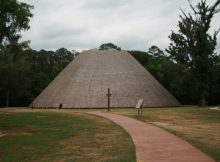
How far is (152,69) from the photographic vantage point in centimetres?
7444

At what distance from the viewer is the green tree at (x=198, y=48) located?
5091 centimetres

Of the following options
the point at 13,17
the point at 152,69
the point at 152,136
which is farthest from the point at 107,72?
the point at 152,136

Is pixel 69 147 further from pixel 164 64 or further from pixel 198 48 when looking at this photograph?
pixel 164 64

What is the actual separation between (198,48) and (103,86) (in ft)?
46.8

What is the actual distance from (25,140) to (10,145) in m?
1.45

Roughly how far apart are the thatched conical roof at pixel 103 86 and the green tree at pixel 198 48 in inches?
229

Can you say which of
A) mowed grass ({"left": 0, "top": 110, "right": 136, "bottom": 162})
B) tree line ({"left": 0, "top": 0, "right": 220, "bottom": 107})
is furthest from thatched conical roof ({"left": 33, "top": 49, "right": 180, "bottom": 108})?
mowed grass ({"left": 0, "top": 110, "right": 136, "bottom": 162})

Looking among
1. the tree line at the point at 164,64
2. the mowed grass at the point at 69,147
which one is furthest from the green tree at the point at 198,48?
the mowed grass at the point at 69,147

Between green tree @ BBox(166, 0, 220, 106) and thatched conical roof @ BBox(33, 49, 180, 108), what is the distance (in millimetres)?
5813

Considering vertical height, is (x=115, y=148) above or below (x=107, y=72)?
below

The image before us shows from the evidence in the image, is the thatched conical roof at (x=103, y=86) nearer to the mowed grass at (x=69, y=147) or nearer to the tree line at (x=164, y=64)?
the tree line at (x=164, y=64)

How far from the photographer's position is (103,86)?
58469 millimetres

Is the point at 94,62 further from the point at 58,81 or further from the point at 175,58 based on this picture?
the point at 175,58

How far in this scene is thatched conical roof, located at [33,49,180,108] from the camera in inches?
2200
